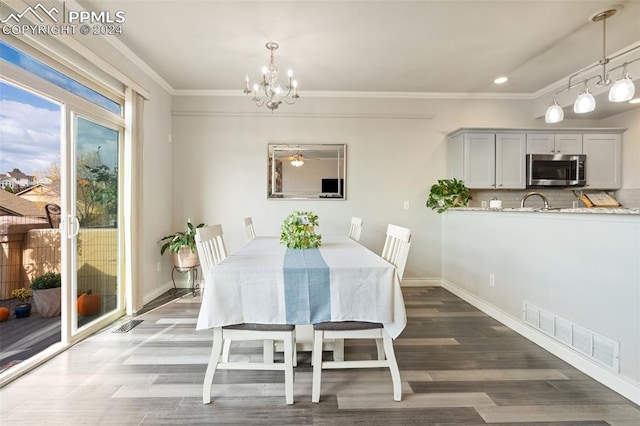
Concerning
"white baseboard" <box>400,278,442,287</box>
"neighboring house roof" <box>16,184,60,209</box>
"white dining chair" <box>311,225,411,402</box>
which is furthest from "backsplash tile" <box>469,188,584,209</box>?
"neighboring house roof" <box>16,184,60,209</box>

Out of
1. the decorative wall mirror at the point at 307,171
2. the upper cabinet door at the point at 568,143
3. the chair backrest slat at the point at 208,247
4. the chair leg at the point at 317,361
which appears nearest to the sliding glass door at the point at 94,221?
the chair backrest slat at the point at 208,247

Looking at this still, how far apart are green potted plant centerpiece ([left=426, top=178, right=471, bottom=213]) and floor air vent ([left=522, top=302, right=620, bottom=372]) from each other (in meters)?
1.59

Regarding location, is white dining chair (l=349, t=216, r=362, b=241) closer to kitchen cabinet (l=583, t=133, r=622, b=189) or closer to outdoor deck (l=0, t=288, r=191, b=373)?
outdoor deck (l=0, t=288, r=191, b=373)

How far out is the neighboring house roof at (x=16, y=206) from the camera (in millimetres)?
2010

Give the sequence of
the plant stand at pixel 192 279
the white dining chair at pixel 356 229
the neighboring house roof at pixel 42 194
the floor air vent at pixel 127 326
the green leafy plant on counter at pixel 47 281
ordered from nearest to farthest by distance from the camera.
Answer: the neighboring house roof at pixel 42 194 → the green leafy plant on counter at pixel 47 281 → the floor air vent at pixel 127 326 → the white dining chair at pixel 356 229 → the plant stand at pixel 192 279

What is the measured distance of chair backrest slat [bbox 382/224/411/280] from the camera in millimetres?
1793

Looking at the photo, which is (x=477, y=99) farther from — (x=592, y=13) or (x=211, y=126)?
(x=211, y=126)

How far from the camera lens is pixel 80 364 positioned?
2.06 meters

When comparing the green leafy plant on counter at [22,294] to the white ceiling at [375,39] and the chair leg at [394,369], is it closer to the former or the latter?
the white ceiling at [375,39]

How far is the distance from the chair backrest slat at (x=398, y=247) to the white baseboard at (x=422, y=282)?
6.95ft

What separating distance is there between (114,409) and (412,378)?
1775 mm

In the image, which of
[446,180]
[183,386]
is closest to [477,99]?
[446,180]

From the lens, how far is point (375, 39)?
2699 mm

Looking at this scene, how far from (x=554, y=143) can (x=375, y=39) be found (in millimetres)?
2917
